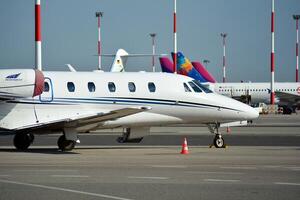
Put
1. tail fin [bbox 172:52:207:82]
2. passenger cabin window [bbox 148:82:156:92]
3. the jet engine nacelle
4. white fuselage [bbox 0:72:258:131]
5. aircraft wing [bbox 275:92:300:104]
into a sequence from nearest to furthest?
the jet engine nacelle, white fuselage [bbox 0:72:258:131], passenger cabin window [bbox 148:82:156:92], aircraft wing [bbox 275:92:300:104], tail fin [bbox 172:52:207:82]

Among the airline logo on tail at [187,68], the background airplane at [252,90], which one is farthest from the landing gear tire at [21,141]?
the airline logo on tail at [187,68]

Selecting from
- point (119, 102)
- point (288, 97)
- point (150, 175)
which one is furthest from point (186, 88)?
point (288, 97)

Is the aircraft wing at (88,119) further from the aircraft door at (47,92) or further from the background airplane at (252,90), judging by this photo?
the background airplane at (252,90)

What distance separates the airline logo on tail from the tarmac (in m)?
58.8

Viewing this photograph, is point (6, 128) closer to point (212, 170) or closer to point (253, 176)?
point (212, 170)

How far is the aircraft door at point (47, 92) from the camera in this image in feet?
77.4

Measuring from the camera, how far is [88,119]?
2295 cm

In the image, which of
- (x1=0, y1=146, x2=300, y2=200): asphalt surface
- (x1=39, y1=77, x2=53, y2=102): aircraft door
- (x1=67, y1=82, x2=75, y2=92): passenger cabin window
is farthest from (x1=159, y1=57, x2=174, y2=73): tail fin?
(x1=0, y1=146, x2=300, y2=200): asphalt surface

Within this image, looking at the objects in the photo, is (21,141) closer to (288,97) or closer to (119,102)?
(119,102)

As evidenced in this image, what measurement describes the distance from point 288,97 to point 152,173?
6308 cm

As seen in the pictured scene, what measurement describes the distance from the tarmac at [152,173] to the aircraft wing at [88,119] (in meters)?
0.86

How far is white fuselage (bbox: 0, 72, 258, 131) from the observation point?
23391 mm

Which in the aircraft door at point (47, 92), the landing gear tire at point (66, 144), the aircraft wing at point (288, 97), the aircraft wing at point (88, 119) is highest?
the aircraft door at point (47, 92)

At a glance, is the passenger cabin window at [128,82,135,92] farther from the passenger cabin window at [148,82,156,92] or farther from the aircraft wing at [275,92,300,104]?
the aircraft wing at [275,92,300,104]
